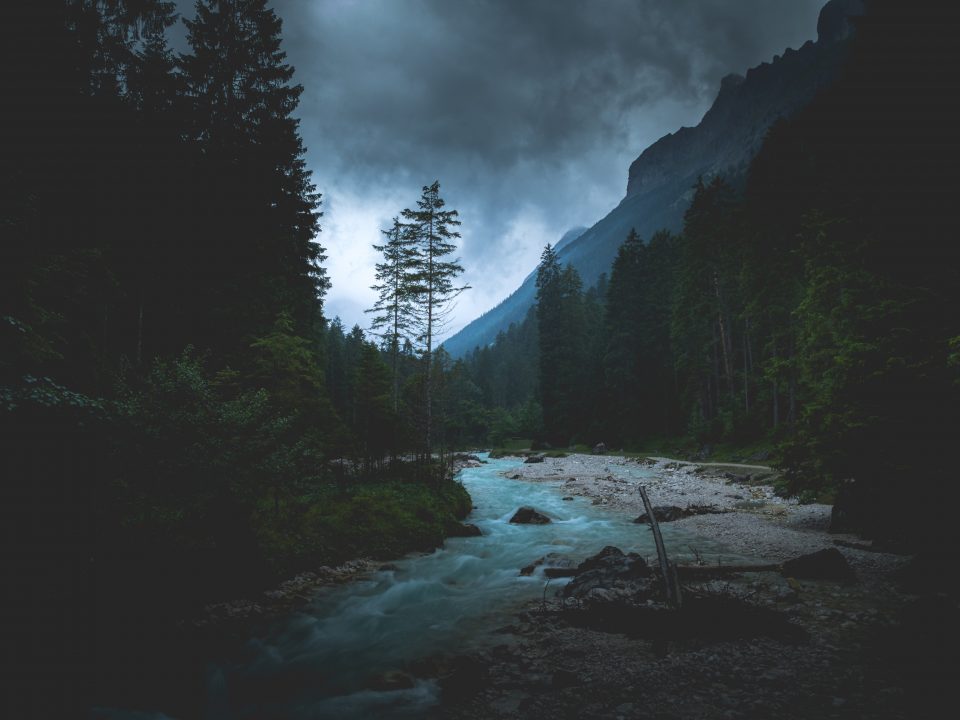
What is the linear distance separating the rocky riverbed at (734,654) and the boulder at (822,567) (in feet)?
0.37

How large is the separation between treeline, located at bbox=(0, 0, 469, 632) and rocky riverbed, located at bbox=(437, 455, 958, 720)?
5436 mm

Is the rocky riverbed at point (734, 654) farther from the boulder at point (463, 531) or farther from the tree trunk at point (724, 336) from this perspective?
the tree trunk at point (724, 336)

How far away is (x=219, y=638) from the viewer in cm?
714

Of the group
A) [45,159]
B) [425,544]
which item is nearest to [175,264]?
[45,159]

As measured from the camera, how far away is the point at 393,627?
26.1ft

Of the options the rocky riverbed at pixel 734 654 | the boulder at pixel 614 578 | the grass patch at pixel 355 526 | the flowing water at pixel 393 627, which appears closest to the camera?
the rocky riverbed at pixel 734 654

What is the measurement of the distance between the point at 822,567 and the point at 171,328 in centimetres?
2022

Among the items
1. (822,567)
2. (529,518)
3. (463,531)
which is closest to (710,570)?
(822,567)

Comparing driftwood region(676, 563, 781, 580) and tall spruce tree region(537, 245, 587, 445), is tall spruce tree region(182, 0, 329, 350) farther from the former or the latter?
tall spruce tree region(537, 245, 587, 445)

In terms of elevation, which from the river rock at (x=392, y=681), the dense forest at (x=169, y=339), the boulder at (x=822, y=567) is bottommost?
the river rock at (x=392, y=681)

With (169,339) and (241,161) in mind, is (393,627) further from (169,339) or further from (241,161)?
(241,161)

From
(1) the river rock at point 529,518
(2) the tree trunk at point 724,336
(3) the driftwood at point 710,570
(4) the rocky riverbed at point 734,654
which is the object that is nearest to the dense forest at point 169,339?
(1) the river rock at point 529,518

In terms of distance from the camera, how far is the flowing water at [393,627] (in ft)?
18.8

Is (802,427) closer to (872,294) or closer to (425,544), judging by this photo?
(872,294)
